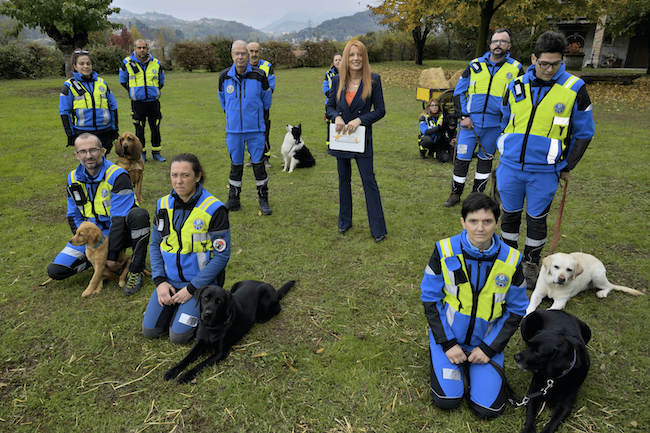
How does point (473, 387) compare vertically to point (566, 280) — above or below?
below

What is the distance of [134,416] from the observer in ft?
9.04

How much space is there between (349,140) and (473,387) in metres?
3.00

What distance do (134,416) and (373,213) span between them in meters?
3.35

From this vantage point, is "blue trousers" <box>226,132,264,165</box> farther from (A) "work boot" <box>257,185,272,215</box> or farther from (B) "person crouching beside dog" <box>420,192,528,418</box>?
(B) "person crouching beside dog" <box>420,192,528,418</box>

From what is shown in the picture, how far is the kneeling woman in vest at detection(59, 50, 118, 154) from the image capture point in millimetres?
6121

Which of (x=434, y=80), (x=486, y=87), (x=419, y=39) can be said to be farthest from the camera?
(x=419, y=39)

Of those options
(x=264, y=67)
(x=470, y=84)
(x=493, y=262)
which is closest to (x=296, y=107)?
(x=264, y=67)

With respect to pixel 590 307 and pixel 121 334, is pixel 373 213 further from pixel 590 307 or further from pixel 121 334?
pixel 121 334

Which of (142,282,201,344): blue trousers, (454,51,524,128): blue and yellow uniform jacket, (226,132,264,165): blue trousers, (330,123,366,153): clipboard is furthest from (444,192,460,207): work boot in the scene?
(142,282,201,344): blue trousers

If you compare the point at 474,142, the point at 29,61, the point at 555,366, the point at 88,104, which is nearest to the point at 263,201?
the point at 88,104

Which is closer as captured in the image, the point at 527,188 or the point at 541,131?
the point at 541,131

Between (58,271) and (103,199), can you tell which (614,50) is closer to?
(103,199)

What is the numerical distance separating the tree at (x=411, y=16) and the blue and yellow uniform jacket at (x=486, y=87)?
55.0 ft

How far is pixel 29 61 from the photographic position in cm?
2430
